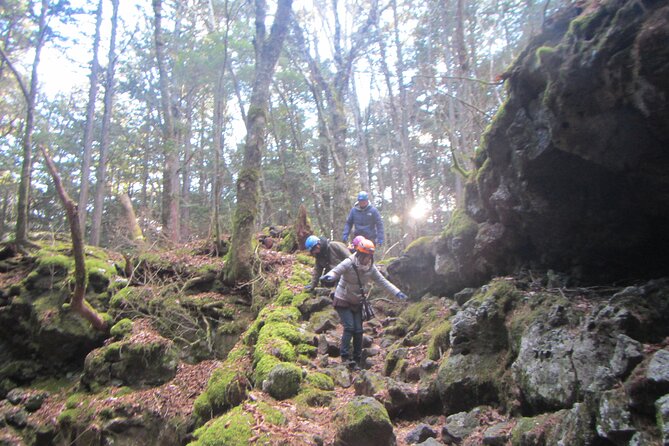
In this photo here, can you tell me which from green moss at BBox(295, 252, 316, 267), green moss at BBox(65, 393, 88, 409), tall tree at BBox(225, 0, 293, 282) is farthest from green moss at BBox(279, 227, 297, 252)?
green moss at BBox(65, 393, 88, 409)

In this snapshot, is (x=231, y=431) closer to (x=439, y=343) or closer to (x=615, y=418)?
(x=439, y=343)

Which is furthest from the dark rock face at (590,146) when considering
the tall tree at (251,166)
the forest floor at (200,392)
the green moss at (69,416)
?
the green moss at (69,416)

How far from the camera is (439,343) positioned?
6.00m

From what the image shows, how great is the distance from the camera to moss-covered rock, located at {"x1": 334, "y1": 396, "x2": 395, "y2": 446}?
3.97 m

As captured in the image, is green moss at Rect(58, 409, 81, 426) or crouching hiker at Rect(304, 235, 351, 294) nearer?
green moss at Rect(58, 409, 81, 426)

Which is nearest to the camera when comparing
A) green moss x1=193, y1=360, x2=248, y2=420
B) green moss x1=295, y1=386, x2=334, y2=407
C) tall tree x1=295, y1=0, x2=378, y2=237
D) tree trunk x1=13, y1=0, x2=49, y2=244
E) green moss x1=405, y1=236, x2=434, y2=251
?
green moss x1=295, y1=386, x2=334, y2=407

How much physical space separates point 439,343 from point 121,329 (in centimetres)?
653

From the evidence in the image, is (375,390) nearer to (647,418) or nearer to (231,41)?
(647,418)

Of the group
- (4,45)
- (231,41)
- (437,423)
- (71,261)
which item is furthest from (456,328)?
(4,45)

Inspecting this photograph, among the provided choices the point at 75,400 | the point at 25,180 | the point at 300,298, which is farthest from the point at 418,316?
the point at 25,180

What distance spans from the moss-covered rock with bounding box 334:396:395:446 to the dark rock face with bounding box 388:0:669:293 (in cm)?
347

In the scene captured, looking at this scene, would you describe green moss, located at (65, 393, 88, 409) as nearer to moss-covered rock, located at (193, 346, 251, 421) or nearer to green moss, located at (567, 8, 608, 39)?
moss-covered rock, located at (193, 346, 251, 421)

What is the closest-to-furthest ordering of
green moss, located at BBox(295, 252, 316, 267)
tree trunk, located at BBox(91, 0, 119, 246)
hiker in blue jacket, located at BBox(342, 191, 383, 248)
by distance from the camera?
hiker in blue jacket, located at BBox(342, 191, 383, 248)
green moss, located at BBox(295, 252, 316, 267)
tree trunk, located at BBox(91, 0, 119, 246)

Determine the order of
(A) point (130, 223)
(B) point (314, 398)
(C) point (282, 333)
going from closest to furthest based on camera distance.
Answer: (B) point (314, 398) → (C) point (282, 333) → (A) point (130, 223)
